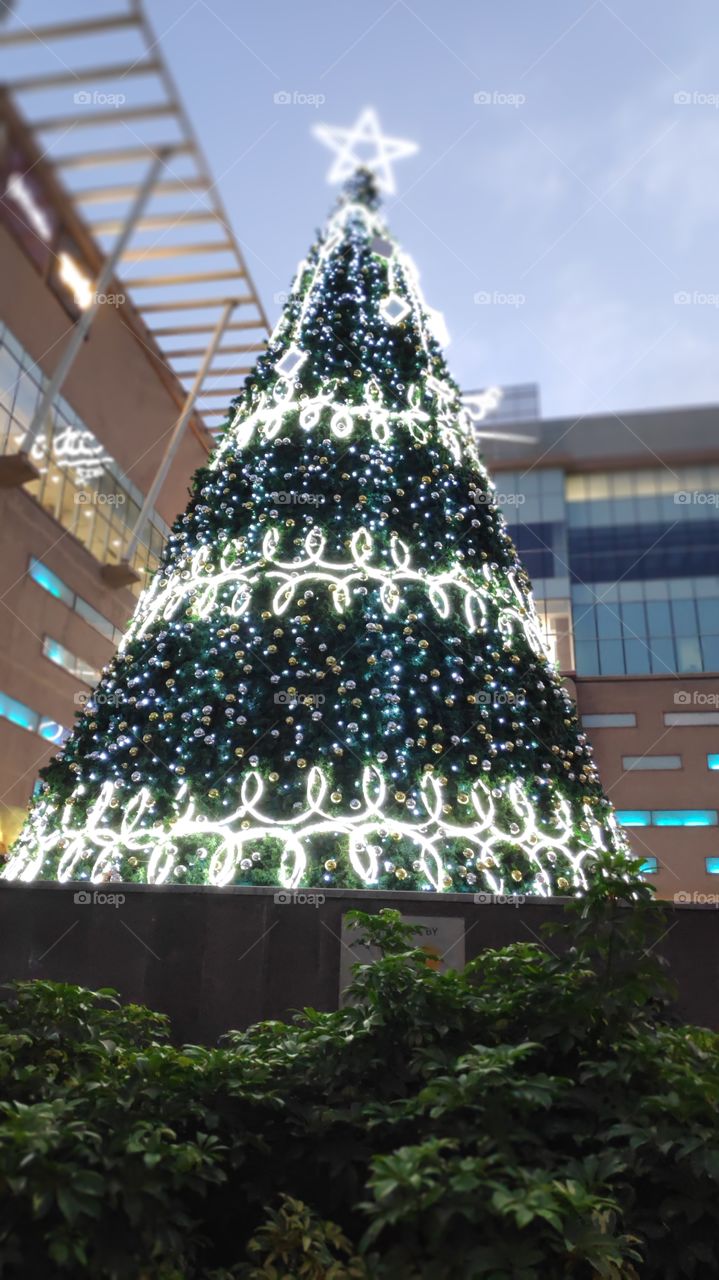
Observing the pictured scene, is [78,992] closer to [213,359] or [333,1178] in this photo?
[333,1178]

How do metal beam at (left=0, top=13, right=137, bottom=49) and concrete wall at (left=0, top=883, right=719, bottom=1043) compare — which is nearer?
concrete wall at (left=0, top=883, right=719, bottom=1043)

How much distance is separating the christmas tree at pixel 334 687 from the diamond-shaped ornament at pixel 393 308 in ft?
1.35

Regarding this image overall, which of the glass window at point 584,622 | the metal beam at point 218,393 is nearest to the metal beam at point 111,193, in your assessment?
the metal beam at point 218,393

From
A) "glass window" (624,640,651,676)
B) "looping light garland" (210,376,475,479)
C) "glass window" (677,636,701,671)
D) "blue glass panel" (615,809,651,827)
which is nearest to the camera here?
"looping light garland" (210,376,475,479)

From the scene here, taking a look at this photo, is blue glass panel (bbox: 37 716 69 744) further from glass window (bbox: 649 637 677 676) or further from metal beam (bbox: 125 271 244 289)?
glass window (bbox: 649 637 677 676)

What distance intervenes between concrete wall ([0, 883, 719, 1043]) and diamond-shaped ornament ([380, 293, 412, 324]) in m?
5.48

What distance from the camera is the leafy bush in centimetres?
271

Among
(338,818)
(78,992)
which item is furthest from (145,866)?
(78,992)

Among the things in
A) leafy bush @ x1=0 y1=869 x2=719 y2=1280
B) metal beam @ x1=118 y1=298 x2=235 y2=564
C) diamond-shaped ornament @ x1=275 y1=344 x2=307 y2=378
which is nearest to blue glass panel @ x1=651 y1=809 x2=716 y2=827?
metal beam @ x1=118 y1=298 x2=235 y2=564

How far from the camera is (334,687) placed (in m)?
6.43

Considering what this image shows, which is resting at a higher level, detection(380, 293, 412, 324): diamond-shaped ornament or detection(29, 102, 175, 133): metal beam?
detection(29, 102, 175, 133): metal beam

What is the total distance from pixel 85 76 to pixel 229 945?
65.9 ft

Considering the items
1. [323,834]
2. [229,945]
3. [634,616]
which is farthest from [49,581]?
[634,616]

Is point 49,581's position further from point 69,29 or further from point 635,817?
point 635,817
